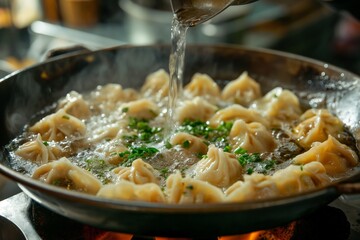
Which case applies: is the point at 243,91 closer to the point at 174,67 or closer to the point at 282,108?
the point at 282,108

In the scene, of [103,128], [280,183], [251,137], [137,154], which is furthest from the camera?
[103,128]

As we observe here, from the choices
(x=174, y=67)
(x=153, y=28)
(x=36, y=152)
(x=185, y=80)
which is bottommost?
(x=153, y=28)

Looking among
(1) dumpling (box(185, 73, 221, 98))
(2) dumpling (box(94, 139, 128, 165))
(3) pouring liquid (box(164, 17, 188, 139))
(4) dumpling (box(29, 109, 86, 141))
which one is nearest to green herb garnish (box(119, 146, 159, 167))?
(2) dumpling (box(94, 139, 128, 165))

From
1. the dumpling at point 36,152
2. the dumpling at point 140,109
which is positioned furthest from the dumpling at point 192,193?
the dumpling at point 140,109

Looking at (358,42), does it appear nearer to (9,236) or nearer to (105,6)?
(105,6)

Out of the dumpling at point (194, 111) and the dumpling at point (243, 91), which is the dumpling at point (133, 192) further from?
the dumpling at point (243, 91)

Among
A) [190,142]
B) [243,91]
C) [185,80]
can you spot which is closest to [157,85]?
[185,80]

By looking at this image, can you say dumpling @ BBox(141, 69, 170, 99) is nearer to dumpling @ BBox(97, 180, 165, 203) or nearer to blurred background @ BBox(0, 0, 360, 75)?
dumpling @ BBox(97, 180, 165, 203)
